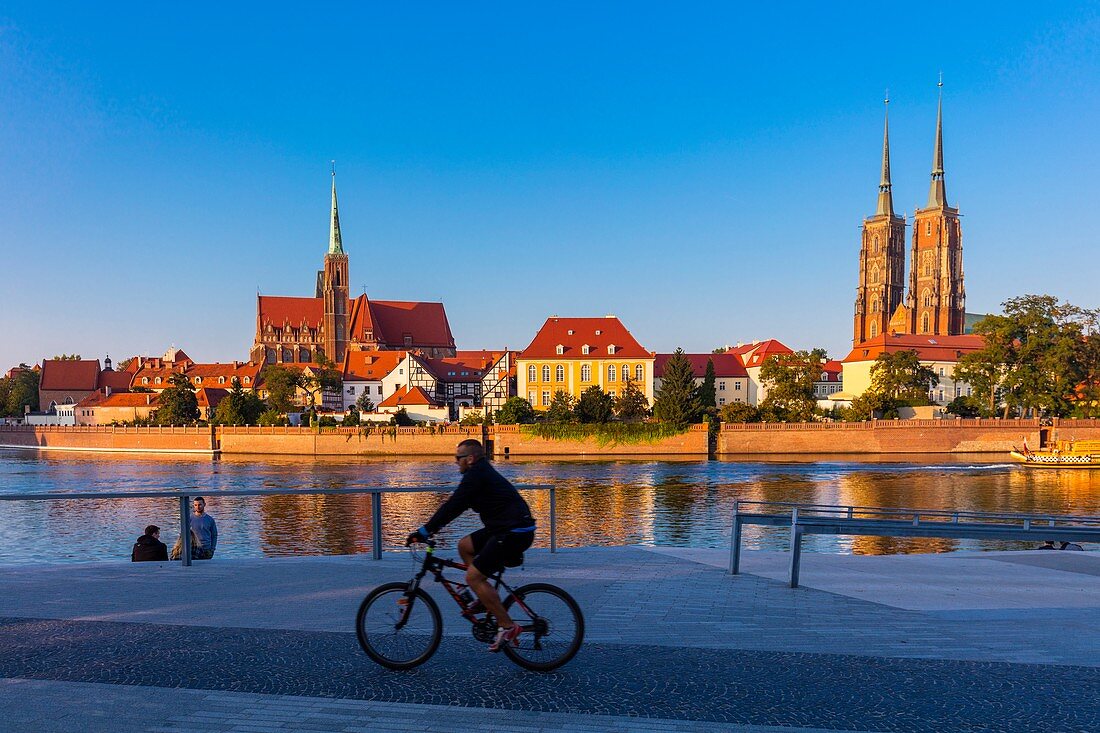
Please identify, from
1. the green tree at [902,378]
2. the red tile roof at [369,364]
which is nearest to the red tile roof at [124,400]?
the red tile roof at [369,364]

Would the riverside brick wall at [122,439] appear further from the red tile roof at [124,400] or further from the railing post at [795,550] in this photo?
the railing post at [795,550]

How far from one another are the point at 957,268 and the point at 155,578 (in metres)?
141

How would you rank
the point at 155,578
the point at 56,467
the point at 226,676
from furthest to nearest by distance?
the point at 56,467
the point at 155,578
the point at 226,676

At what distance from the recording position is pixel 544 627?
6.00 meters

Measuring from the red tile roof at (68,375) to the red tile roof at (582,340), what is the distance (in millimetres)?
78194

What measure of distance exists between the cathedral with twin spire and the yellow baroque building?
54.8 meters

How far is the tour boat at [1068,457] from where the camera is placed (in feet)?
198

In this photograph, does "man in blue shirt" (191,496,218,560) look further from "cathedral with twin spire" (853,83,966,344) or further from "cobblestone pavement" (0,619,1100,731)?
"cathedral with twin spire" (853,83,966,344)

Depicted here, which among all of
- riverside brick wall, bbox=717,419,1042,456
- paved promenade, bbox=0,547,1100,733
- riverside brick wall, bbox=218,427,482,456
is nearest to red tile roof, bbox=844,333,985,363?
riverside brick wall, bbox=717,419,1042,456

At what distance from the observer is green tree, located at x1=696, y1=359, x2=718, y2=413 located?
8312cm

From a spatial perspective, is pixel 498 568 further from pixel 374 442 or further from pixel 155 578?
pixel 374 442

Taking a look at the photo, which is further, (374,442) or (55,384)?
(55,384)

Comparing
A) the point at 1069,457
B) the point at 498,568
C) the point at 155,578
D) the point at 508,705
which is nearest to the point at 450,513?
the point at 498,568

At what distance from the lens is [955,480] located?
5097 cm
